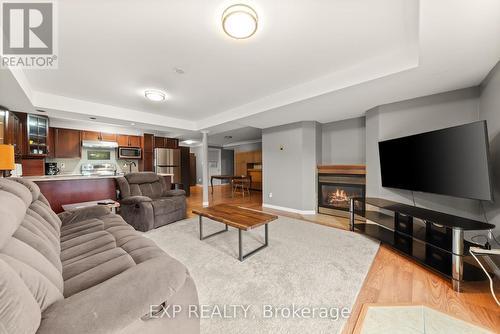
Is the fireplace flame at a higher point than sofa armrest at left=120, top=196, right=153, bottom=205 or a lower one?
lower

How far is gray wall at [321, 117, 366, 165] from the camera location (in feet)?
13.3

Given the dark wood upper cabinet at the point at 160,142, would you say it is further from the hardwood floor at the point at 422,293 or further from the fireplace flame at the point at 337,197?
the hardwood floor at the point at 422,293

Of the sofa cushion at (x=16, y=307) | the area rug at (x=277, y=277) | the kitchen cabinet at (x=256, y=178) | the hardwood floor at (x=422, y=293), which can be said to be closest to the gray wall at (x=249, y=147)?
the kitchen cabinet at (x=256, y=178)

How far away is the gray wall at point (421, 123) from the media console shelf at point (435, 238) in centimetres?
39

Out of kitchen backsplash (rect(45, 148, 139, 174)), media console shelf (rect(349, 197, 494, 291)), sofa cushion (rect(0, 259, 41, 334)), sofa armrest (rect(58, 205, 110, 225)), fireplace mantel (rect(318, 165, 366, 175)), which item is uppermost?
kitchen backsplash (rect(45, 148, 139, 174))

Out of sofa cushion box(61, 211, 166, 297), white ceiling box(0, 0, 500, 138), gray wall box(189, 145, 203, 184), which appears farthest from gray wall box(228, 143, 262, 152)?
sofa cushion box(61, 211, 166, 297)

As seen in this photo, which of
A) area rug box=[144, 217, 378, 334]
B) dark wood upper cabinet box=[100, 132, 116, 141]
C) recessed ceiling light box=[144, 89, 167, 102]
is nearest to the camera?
area rug box=[144, 217, 378, 334]

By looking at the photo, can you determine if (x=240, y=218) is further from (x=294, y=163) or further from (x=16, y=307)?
(x=294, y=163)

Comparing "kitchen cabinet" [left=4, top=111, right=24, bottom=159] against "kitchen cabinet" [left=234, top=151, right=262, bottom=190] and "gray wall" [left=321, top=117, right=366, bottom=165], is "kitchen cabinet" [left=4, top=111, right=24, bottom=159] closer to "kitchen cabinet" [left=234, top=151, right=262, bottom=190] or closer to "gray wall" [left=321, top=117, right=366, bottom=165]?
"gray wall" [left=321, top=117, right=366, bottom=165]

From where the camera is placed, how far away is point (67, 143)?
4.86 meters

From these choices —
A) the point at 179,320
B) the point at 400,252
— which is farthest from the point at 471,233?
the point at 179,320

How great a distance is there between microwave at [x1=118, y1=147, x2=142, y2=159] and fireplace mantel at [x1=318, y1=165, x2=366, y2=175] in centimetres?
528

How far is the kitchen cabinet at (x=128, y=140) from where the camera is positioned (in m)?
5.66

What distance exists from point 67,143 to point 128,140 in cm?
136
